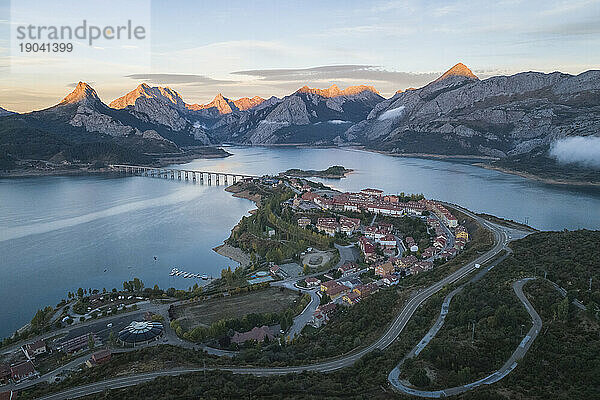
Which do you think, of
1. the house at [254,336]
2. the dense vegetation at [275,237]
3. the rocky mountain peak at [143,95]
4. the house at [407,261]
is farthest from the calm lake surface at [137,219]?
the rocky mountain peak at [143,95]

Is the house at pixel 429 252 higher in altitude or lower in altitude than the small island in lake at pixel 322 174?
lower

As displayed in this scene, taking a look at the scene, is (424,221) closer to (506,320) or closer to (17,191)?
(506,320)

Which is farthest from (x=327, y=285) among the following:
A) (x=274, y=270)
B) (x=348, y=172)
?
(x=348, y=172)

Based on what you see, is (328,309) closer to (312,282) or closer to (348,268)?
(312,282)

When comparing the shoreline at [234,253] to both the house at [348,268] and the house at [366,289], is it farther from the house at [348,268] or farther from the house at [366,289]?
the house at [366,289]

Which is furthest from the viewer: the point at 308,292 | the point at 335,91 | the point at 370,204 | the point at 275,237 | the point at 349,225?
the point at 335,91

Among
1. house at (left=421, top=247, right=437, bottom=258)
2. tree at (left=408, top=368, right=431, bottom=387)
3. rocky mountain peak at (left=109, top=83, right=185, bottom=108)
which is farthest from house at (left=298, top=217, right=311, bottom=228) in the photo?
rocky mountain peak at (left=109, top=83, right=185, bottom=108)

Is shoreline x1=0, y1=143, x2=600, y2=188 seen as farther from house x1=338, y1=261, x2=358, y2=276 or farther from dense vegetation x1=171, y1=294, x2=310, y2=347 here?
dense vegetation x1=171, y1=294, x2=310, y2=347
